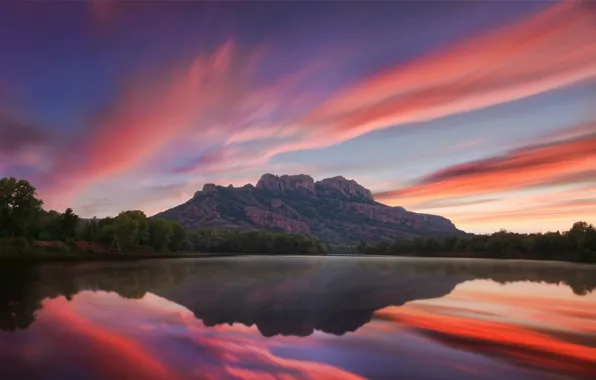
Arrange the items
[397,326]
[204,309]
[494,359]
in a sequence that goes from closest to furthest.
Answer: [494,359] → [397,326] → [204,309]

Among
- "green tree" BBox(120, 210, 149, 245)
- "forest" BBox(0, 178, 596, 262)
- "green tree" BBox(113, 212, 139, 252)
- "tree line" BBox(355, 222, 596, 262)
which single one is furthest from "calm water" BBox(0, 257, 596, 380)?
"tree line" BBox(355, 222, 596, 262)

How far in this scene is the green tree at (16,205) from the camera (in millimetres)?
99188

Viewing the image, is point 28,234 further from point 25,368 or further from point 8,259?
point 25,368

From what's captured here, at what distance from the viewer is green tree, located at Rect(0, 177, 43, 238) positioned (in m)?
99.2

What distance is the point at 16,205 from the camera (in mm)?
101500

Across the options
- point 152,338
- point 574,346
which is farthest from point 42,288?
point 574,346


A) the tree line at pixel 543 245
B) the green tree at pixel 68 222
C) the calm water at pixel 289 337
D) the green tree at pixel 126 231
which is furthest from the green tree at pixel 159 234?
the tree line at pixel 543 245

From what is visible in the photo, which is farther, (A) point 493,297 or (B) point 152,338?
(A) point 493,297

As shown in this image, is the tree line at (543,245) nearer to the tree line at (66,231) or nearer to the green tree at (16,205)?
the tree line at (66,231)

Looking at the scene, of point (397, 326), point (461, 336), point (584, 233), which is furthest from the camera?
point (584, 233)

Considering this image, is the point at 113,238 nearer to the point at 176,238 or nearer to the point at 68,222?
the point at 68,222

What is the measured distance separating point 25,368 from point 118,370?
2.84m

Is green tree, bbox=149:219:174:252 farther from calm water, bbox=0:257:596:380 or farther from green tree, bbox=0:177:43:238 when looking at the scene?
calm water, bbox=0:257:596:380

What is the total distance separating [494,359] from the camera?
14898 mm
